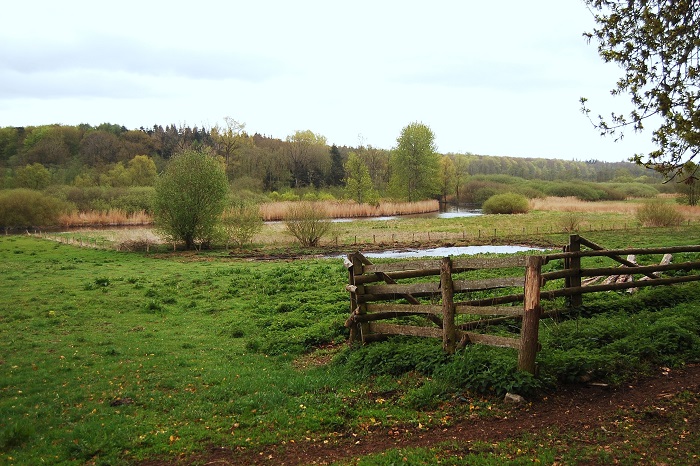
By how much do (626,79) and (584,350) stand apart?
6.16 metres

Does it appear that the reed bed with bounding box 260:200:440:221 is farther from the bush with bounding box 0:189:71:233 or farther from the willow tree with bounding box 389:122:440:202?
the bush with bounding box 0:189:71:233

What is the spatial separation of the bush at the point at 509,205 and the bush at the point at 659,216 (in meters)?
25.6

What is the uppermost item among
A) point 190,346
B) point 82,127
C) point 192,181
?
point 82,127

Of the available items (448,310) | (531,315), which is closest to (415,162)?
(448,310)

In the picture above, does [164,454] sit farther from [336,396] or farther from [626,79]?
[626,79]

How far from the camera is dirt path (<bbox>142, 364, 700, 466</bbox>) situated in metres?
6.32

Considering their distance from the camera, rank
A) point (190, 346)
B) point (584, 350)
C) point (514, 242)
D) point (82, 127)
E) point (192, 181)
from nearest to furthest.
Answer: point (584, 350)
point (190, 346)
point (514, 242)
point (192, 181)
point (82, 127)

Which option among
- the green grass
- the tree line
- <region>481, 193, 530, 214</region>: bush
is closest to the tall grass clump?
the green grass

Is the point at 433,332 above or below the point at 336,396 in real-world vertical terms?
above

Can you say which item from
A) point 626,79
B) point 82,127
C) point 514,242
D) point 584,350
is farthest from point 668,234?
point 82,127

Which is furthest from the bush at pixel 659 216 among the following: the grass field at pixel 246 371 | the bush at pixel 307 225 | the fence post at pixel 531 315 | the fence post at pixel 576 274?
the fence post at pixel 531 315

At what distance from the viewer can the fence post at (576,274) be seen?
9852 millimetres

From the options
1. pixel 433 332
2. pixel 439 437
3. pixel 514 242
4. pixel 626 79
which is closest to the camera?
pixel 439 437

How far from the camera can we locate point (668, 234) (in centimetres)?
3009
